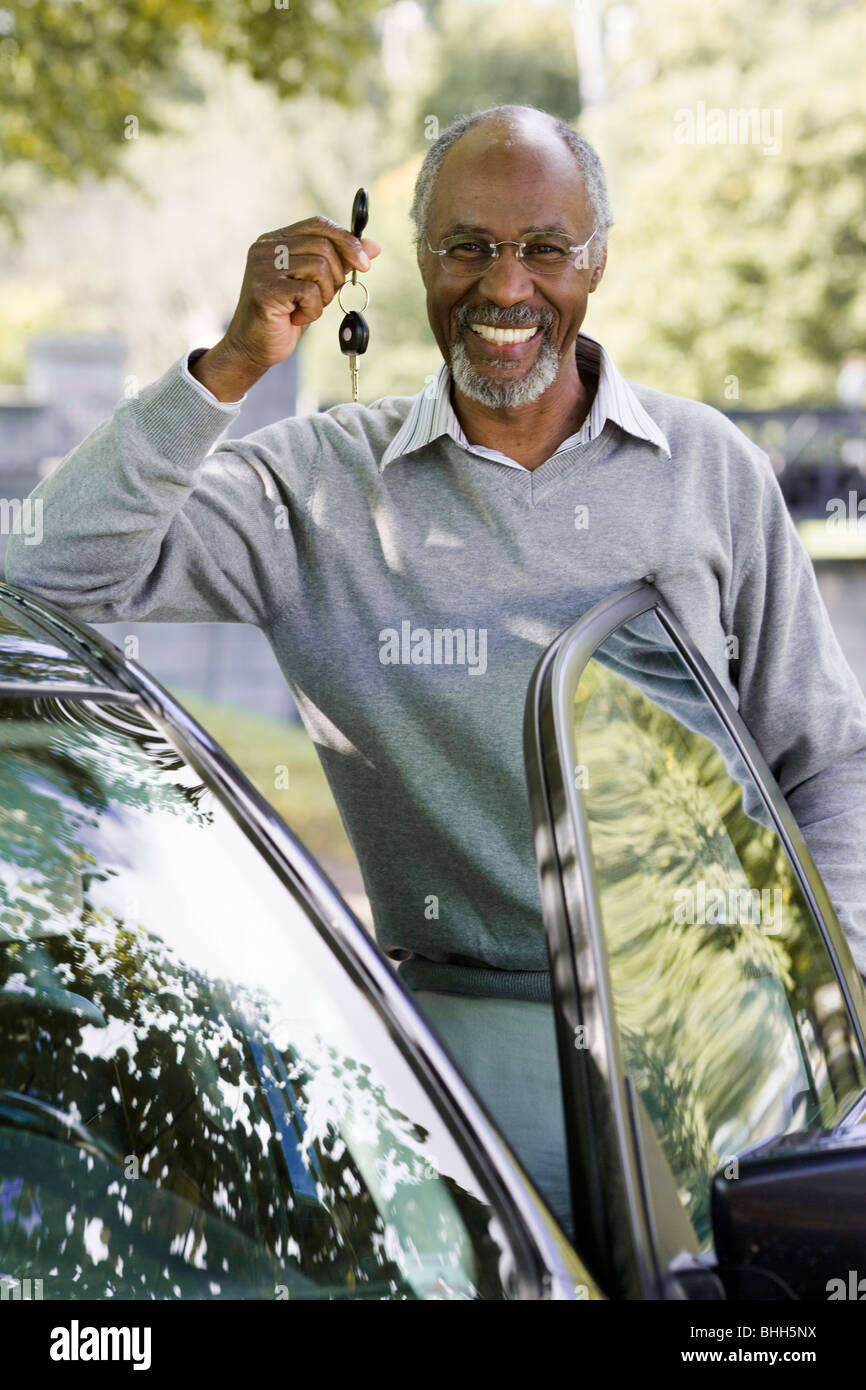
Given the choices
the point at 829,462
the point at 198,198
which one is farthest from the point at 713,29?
the point at 198,198

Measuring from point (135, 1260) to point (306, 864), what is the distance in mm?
386

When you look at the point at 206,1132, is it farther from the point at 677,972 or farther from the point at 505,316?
the point at 505,316

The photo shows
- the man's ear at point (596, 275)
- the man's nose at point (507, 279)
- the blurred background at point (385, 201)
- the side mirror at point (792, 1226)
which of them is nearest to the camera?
the side mirror at point (792, 1226)

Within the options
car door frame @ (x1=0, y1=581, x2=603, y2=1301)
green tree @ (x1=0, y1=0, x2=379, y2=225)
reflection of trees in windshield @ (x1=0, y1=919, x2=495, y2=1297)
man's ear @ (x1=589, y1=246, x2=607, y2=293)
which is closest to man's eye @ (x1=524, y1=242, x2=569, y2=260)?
man's ear @ (x1=589, y1=246, x2=607, y2=293)

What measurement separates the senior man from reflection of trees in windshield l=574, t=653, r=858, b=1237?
1.02 ft

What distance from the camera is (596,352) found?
2.42 metres

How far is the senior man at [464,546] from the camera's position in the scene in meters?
2.04

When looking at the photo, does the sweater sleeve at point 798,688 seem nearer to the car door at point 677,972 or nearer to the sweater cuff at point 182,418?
the car door at point 677,972

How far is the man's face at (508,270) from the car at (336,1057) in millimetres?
614

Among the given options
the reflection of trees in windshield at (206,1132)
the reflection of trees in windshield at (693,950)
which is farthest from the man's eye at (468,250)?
the reflection of trees in windshield at (206,1132)

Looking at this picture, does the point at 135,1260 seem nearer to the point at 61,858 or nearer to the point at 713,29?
the point at 61,858

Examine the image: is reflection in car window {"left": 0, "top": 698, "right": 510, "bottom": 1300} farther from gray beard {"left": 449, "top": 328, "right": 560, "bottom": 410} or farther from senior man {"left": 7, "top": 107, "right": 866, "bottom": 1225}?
gray beard {"left": 449, "top": 328, "right": 560, "bottom": 410}

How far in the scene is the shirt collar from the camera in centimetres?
224

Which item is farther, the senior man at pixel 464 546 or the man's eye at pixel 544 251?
the man's eye at pixel 544 251
